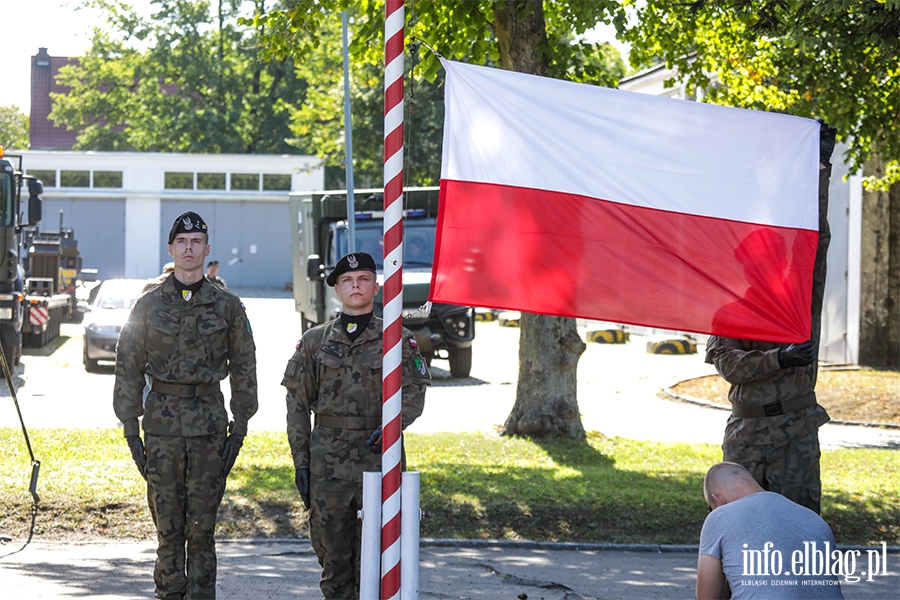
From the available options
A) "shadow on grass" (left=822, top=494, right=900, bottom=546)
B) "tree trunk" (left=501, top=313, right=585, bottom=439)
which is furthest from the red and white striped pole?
"tree trunk" (left=501, top=313, right=585, bottom=439)

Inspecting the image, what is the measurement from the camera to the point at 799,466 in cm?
573

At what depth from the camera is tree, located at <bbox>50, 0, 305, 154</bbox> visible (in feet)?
188

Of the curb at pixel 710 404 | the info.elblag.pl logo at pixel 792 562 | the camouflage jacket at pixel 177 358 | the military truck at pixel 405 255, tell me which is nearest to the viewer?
the info.elblag.pl logo at pixel 792 562

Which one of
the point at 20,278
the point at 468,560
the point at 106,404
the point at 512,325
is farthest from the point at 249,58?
the point at 468,560

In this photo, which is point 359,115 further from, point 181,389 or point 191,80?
point 181,389

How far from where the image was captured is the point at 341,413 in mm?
5324

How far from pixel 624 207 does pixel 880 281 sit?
18710mm

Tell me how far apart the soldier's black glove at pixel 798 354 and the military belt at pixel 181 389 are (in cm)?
298

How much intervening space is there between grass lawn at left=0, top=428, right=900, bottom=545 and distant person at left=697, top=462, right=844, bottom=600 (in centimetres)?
432

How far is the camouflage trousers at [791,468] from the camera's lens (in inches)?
226

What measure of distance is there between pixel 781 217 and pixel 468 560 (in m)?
3.22

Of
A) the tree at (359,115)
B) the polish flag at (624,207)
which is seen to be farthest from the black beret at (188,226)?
the tree at (359,115)

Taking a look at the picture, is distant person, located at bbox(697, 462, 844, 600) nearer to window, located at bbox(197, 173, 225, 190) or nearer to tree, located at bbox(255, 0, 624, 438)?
tree, located at bbox(255, 0, 624, 438)

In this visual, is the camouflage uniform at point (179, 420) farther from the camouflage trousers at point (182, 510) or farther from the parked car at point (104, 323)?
the parked car at point (104, 323)
